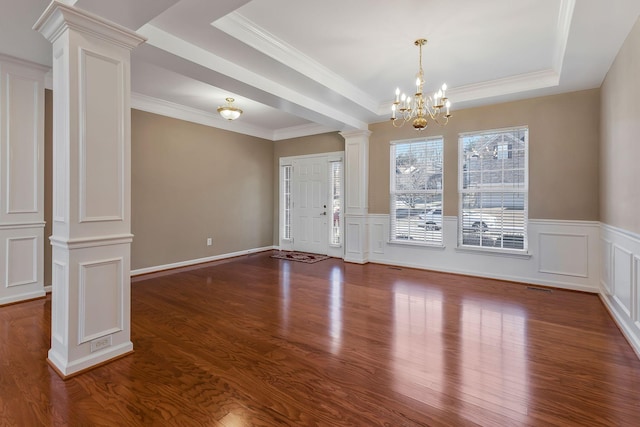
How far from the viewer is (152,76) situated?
13.3ft

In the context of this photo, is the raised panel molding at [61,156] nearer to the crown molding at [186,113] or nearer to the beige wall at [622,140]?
the crown molding at [186,113]

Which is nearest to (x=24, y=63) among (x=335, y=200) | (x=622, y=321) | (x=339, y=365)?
(x=339, y=365)

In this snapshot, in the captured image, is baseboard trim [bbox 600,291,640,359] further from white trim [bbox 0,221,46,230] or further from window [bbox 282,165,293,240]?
white trim [bbox 0,221,46,230]

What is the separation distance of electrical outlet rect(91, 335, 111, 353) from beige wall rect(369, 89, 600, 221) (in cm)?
509

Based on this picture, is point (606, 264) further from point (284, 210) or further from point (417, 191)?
point (284, 210)

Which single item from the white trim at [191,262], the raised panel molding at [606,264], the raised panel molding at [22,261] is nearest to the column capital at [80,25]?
the raised panel molding at [22,261]

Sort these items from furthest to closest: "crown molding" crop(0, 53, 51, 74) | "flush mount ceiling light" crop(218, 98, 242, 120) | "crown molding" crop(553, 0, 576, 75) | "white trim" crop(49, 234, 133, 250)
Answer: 1. "flush mount ceiling light" crop(218, 98, 242, 120)
2. "crown molding" crop(0, 53, 51, 74)
3. "crown molding" crop(553, 0, 576, 75)
4. "white trim" crop(49, 234, 133, 250)

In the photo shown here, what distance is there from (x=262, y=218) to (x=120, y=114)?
4.93 m

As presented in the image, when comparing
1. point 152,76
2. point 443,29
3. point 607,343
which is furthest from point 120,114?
point 607,343

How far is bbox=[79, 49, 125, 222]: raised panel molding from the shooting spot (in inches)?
85.5

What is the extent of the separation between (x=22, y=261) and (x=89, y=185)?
8.20 ft

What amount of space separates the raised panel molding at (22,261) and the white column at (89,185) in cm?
201

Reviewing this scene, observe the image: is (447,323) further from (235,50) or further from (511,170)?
(235,50)

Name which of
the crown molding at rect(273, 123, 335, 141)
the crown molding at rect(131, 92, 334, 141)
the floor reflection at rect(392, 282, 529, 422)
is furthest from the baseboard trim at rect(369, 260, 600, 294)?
the crown molding at rect(131, 92, 334, 141)
